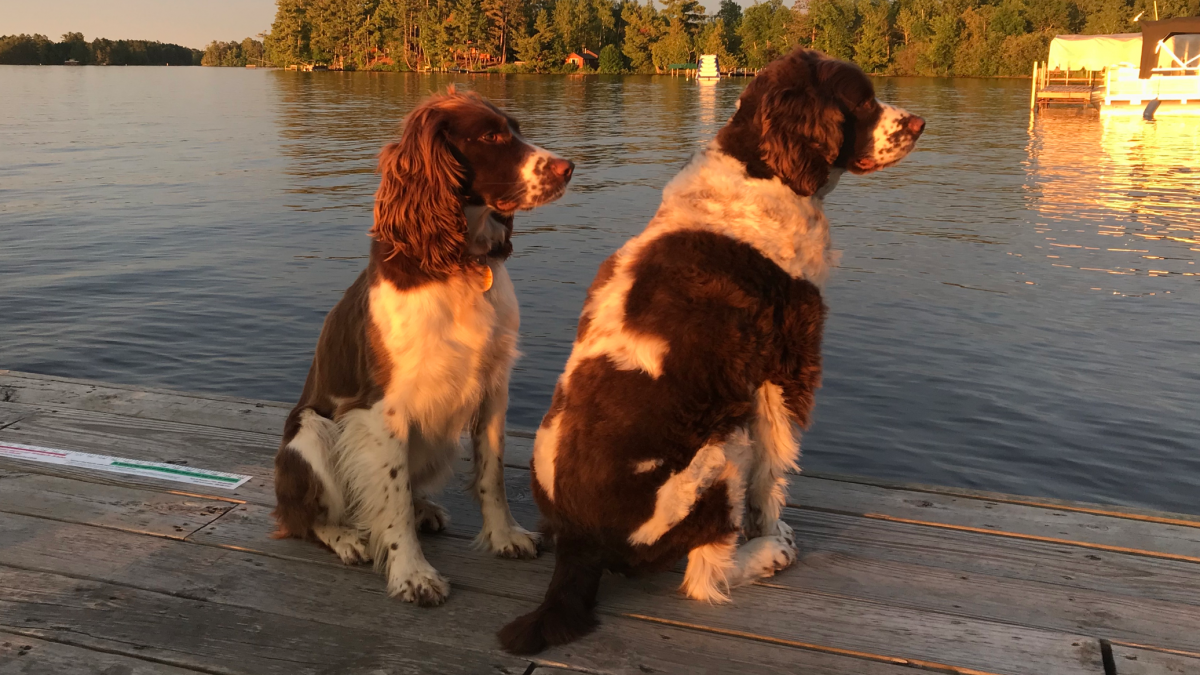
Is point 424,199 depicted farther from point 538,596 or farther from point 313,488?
point 538,596

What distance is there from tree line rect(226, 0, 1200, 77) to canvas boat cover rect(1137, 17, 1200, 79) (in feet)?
139

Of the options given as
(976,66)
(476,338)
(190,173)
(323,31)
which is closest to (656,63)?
(976,66)

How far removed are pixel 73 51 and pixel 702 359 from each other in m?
202

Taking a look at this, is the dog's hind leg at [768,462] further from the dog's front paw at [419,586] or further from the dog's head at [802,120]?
the dog's front paw at [419,586]

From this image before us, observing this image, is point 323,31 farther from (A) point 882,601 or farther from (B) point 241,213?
(A) point 882,601

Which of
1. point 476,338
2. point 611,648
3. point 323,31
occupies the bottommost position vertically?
point 611,648

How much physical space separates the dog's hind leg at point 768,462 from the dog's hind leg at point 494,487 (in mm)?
821

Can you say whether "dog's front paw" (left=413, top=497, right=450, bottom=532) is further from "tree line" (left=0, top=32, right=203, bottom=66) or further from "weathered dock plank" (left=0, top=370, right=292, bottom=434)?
"tree line" (left=0, top=32, right=203, bottom=66)

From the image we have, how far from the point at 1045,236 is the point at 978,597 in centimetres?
1587

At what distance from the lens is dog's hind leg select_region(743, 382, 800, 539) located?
313cm

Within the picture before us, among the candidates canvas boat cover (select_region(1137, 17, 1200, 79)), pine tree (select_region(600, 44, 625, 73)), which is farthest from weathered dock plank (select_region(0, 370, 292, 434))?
pine tree (select_region(600, 44, 625, 73))

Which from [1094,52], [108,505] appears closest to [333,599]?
[108,505]

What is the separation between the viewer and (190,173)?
79.4ft

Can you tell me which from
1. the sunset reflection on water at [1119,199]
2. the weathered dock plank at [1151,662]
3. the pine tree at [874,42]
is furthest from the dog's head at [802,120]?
the pine tree at [874,42]
